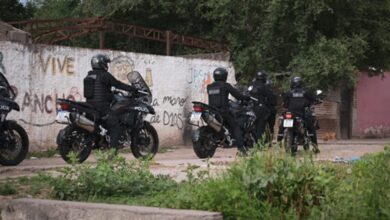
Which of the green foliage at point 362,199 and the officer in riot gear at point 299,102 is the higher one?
the officer in riot gear at point 299,102

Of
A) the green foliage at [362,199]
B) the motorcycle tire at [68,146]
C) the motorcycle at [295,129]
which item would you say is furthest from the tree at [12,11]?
the green foliage at [362,199]

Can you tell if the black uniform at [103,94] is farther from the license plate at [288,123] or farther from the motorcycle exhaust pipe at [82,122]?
the license plate at [288,123]

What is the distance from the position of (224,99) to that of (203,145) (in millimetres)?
862

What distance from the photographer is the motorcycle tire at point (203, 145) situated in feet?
36.4

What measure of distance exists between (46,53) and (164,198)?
8.11 meters

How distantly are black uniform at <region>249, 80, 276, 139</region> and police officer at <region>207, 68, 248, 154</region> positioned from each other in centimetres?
123

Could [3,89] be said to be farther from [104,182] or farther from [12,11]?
[12,11]

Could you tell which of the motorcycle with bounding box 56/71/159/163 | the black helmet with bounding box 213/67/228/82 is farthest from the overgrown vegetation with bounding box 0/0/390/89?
the motorcycle with bounding box 56/71/159/163

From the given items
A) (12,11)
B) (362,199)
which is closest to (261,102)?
(362,199)

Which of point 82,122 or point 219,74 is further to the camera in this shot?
point 219,74

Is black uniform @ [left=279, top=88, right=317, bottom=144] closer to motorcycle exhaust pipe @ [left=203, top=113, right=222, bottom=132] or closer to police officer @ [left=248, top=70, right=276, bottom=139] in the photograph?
police officer @ [left=248, top=70, right=276, bottom=139]

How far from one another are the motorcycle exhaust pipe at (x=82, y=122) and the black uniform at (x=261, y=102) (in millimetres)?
4015

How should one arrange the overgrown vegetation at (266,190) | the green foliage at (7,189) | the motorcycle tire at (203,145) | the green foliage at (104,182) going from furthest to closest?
the motorcycle tire at (203,145) → the green foliage at (7,189) → the green foliage at (104,182) → the overgrown vegetation at (266,190)

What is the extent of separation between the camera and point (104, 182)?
575cm
